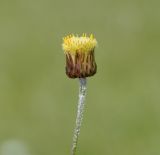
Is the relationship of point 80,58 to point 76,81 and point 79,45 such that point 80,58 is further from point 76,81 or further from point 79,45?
point 76,81

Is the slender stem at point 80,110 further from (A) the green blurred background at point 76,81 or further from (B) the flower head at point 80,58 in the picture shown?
(A) the green blurred background at point 76,81

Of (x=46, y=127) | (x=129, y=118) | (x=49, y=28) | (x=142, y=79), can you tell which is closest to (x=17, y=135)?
(x=46, y=127)

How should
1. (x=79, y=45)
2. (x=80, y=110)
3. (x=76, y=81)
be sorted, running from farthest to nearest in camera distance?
1. (x=76, y=81)
2. (x=79, y=45)
3. (x=80, y=110)

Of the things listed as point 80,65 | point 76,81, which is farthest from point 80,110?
point 76,81

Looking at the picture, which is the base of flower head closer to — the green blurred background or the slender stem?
the slender stem

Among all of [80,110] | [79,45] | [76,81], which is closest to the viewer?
[80,110]

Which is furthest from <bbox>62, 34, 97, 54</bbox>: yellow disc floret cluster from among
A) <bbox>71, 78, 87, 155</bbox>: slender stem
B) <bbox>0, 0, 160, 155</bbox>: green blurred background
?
<bbox>0, 0, 160, 155</bbox>: green blurred background
